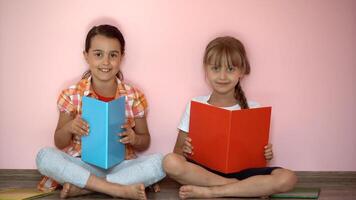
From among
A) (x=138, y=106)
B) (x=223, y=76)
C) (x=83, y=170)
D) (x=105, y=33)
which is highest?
(x=105, y=33)

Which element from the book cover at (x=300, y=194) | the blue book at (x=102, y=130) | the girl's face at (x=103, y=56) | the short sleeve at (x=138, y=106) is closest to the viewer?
the blue book at (x=102, y=130)

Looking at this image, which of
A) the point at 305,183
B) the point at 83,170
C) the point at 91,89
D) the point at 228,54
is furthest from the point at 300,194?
the point at 91,89

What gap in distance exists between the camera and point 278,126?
7.99 feet

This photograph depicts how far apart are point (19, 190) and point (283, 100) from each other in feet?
4.14

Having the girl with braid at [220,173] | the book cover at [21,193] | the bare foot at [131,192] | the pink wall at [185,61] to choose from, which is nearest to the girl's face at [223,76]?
the girl with braid at [220,173]

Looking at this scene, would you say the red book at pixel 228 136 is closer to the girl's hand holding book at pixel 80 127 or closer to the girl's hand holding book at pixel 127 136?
the girl's hand holding book at pixel 127 136

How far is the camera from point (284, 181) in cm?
Result: 203

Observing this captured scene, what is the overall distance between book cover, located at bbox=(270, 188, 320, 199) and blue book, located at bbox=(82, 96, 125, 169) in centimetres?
68

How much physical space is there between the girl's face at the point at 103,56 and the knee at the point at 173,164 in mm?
Result: 453

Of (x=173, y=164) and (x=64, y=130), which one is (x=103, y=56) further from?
(x=173, y=164)

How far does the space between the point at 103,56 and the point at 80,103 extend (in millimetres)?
237

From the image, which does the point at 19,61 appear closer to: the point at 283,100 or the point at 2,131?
the point at 2,131

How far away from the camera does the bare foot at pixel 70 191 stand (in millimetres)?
2004

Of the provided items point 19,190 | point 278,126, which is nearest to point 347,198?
point 278,126
